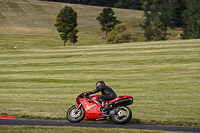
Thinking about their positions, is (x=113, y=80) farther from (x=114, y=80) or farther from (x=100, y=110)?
(x=100, y=110)

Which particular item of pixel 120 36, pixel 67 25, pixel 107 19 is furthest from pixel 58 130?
pixel 107 19

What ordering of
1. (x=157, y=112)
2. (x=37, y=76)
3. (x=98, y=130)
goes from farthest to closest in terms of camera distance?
(x=37, y=76) → (x=157, y=112) → (x=98, y=130)

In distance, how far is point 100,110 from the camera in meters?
10.3

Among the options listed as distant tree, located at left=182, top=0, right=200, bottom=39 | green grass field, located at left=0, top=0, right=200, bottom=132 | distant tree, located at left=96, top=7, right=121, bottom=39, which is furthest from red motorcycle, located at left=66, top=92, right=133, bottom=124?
distant tree, located at left=96, top=7, right=121, bottom=39

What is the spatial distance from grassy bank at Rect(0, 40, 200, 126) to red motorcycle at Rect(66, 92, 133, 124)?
920mm

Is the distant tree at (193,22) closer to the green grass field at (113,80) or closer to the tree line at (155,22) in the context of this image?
the tree line at (155,22)

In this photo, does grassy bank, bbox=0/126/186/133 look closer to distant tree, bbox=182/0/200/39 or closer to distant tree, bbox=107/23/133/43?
distant tree, bbox=107/23/133/43

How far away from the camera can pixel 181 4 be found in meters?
95.4

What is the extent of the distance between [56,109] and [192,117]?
6166 millimetres

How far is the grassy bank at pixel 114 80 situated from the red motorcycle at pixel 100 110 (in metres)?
0.92

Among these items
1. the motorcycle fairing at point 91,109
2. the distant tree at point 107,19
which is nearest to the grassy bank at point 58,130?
the motorcycle fairing at point 91,109

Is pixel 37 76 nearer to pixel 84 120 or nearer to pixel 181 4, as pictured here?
pixel 84 120

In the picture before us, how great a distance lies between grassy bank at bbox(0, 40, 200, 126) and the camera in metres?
12.5

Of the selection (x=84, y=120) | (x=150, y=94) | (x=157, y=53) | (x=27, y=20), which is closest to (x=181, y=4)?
(x=27, y=20)
